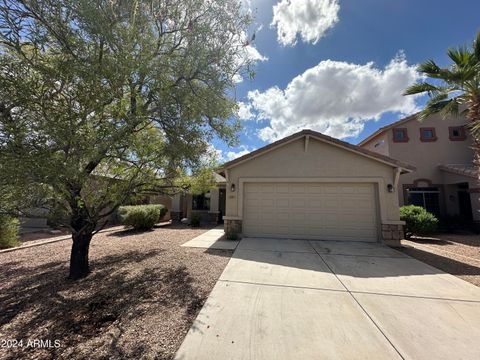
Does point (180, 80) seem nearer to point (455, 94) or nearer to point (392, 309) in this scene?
point (392, 309)

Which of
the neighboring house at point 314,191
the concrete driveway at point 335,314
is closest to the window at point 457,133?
the neighboring house at point 314,191

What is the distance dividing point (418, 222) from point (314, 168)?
6.04 metres

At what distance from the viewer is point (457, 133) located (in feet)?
47.2

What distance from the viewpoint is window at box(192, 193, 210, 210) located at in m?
16.6

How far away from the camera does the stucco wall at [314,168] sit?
336 inches

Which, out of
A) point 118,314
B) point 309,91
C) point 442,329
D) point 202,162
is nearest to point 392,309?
point 442,329

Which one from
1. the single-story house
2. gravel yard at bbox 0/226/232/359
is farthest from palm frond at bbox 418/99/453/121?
gravel yard at bbox 0/226/232/359

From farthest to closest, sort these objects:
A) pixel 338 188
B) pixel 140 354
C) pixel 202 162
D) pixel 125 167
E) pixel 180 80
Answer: pixel 338 188, pixel 202 162, pixel 180 80, pixel 125 167, pixel 140 354

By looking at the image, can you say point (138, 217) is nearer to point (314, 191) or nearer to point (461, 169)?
point (314, 191)

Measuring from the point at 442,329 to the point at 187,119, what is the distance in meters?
6.35

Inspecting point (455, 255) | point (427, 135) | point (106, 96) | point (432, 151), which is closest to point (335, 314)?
point (106, 96)

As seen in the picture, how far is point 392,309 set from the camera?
143 inches

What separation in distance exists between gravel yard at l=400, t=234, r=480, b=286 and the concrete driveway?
63 cm

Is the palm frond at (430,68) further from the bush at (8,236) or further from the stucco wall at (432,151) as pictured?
the bush at (8,236)
